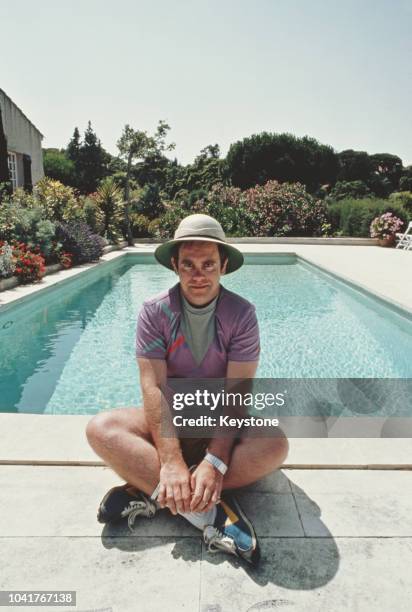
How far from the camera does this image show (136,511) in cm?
190

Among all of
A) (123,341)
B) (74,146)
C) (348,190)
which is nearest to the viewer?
(123,341)

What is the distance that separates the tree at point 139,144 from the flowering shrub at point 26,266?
29.8ft

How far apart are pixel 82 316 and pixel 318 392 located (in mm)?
4418

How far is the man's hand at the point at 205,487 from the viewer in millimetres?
1736

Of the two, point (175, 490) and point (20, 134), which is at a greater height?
point (20, 134)

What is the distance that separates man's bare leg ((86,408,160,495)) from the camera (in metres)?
1.91

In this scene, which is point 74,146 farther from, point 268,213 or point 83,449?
point 83,449

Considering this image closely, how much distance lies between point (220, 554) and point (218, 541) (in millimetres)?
58

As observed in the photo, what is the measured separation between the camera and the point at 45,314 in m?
7.29

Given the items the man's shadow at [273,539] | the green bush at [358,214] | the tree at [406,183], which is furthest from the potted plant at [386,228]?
the tree at [406,183]

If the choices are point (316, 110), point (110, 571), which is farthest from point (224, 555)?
point (316, 110)

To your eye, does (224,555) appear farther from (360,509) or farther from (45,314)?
(45,314)

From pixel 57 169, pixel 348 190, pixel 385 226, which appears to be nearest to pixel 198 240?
pixel 385 226

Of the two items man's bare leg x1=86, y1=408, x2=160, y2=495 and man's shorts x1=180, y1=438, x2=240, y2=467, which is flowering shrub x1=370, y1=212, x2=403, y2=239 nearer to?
man's shorts x1=180, y1=438, x2=240, y2=467
